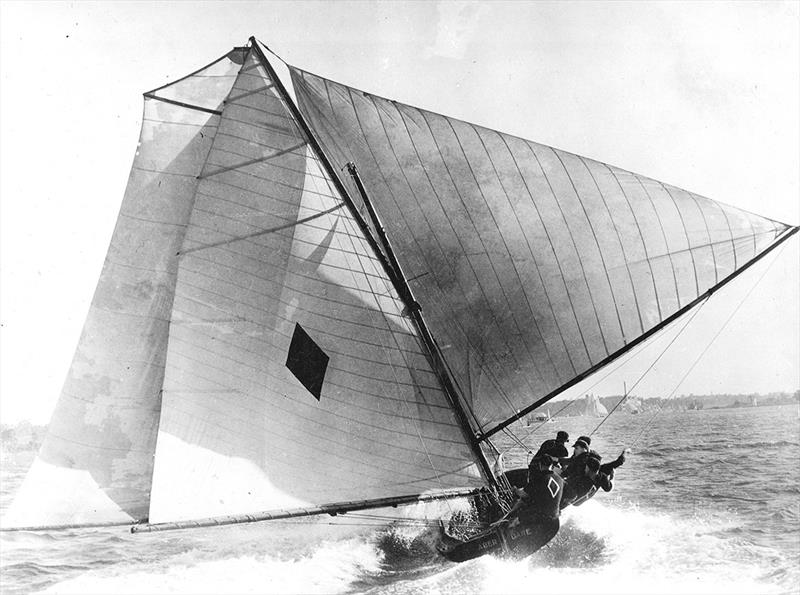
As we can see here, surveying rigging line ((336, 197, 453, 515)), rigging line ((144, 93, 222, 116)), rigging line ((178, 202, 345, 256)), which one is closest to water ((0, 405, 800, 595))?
rigging line ((336, 197, 453, 515))

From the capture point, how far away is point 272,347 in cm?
820

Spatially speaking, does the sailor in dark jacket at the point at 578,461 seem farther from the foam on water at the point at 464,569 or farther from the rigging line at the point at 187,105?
the rigging line at the point at 187,105

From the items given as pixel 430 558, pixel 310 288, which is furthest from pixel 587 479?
pixel 310 288

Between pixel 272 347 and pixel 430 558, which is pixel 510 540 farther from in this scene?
pixel 272 347

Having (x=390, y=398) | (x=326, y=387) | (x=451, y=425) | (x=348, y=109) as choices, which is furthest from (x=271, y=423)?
(x=348, y=109)

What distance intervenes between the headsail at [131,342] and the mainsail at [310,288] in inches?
1.0

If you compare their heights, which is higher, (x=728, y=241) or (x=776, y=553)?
(x=728, y=241)

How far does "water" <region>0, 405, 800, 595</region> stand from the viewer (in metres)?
9.95

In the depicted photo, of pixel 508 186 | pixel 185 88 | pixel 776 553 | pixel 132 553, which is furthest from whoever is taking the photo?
pixel 132 553

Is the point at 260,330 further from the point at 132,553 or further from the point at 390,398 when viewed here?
the point at 132,553

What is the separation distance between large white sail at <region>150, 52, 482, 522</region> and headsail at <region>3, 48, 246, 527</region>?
37 centimetres

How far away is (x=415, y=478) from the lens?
851 cm

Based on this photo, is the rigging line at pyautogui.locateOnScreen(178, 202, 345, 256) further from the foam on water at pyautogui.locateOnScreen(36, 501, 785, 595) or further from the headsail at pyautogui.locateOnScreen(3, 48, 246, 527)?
the foam on water at pyautogui.locateOnScreen(36, 501, 785, 595)

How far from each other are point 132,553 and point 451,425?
27.8 ft
